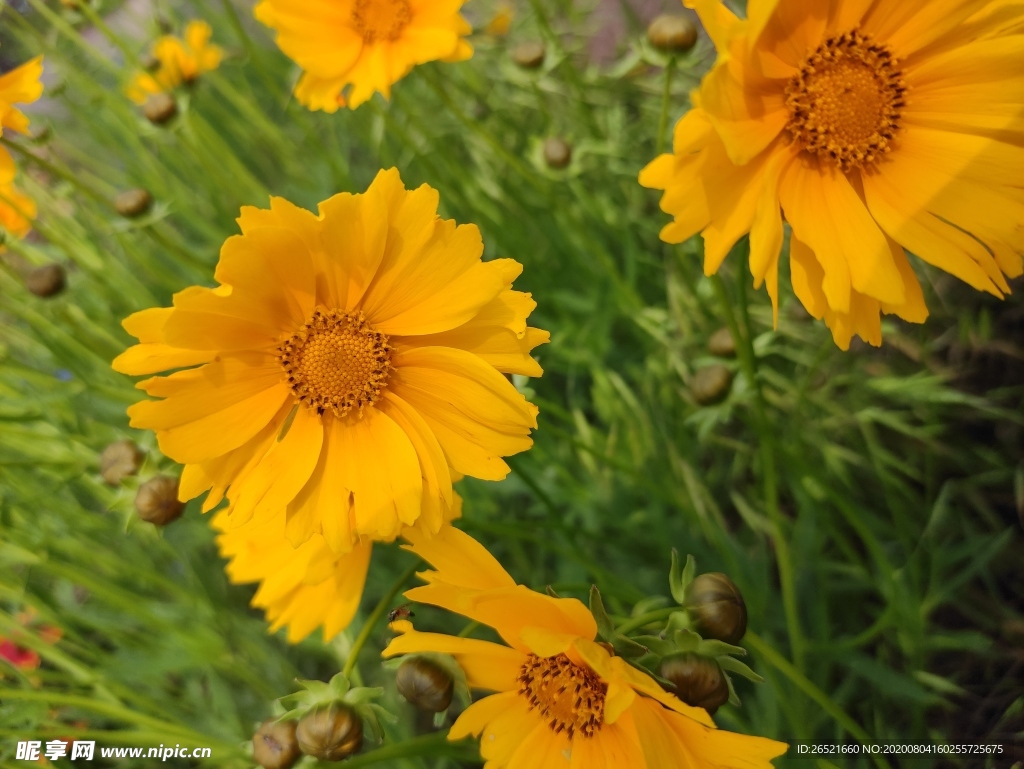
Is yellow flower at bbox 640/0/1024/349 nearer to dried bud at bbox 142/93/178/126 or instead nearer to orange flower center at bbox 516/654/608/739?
orange flower center at bbox 516/654/608/739

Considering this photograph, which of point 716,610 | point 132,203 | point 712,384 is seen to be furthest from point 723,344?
point 132,203

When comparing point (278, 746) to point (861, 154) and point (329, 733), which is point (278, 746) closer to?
point (329, 733)

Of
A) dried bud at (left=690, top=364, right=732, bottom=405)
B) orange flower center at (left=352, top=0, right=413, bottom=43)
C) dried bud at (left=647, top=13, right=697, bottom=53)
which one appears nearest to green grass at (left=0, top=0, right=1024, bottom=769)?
dried bud at (left=690, top=364, right=732, bottom=405)

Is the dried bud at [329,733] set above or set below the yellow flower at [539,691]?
below

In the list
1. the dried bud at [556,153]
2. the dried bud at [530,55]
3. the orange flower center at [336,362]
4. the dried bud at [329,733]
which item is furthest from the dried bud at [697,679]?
the dried bud at [530,55]

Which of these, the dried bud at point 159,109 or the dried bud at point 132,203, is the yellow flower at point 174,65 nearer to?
the dried bud at point 159,109

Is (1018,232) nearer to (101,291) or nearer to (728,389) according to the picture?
(728,389)
